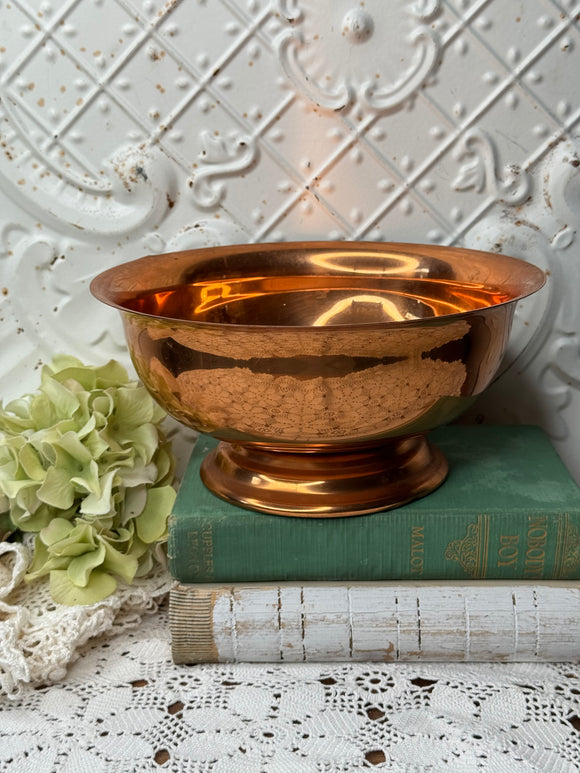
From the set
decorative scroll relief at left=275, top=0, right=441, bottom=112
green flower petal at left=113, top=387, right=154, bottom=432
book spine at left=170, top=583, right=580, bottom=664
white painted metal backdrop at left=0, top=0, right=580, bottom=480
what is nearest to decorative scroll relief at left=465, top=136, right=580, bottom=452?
white painted metal backdrop at left=0, top=0, right=580, bottom=480

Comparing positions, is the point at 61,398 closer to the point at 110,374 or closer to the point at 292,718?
the point at 110,374

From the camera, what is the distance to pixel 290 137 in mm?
861

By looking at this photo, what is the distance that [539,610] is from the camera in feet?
2.19

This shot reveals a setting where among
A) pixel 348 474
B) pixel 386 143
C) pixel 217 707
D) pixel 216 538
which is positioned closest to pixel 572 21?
pixel 386 143

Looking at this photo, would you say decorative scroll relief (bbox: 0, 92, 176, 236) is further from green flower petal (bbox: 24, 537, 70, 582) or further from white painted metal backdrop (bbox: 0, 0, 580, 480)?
green flower petal (bbox: 24, 537, 70, 582)

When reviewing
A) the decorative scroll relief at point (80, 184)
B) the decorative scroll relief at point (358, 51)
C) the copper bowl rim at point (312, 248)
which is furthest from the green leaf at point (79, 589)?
the decorative scroll relief at point (358, 51)

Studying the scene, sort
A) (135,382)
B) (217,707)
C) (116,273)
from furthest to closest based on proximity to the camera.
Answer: (135,382) → (116,273) → (217,707)

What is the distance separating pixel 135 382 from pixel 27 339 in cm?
16

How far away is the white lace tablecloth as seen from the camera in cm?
57

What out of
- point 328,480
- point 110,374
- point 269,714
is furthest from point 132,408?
point 269,714

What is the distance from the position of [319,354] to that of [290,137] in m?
0.37

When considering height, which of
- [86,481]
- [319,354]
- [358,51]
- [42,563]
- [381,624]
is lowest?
[42,563]

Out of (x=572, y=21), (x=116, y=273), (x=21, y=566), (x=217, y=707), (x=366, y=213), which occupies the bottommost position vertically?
(x=21, y=566)

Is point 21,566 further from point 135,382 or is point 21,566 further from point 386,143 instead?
point 386,143
